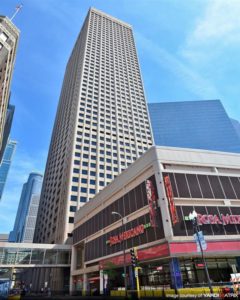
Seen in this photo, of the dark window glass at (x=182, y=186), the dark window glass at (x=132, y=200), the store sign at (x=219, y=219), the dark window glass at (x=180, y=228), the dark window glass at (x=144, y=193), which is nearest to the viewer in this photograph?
the dark window glass at (x=180, y=228)

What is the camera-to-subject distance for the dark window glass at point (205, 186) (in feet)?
116

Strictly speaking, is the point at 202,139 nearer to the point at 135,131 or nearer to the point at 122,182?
the point at 135,131

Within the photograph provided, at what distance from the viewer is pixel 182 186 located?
1388 inches

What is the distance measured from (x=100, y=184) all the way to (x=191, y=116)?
400 ft

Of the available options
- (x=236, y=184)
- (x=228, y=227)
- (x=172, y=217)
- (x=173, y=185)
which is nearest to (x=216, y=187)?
(x=236, y=184)

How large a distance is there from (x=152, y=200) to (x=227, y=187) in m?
12.9

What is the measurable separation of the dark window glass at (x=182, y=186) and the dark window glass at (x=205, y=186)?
2719 mm

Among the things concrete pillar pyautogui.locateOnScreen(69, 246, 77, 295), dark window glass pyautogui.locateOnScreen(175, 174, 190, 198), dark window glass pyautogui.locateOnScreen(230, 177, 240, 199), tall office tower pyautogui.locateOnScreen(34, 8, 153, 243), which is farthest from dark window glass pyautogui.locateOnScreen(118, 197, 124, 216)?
tall office tower pyautogui.locateOnScreen(34, 8, 153, 243)

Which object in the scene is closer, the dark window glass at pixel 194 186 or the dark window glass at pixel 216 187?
the dark window glass at pixel 194 186

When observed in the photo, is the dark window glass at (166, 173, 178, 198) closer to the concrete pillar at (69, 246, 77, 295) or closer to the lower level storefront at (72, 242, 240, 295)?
the lower level storefront at (72, 242, 240, 295)

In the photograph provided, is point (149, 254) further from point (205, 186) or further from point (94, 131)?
point (94, 131)

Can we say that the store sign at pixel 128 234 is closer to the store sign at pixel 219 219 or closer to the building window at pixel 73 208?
the store sign at pixel 219 219

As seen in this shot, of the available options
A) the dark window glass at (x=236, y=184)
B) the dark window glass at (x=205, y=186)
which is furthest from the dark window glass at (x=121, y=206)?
the dark window glass at (x=236, y=184)

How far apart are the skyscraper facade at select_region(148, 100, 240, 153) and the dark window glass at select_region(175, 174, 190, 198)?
12433 centimetres
